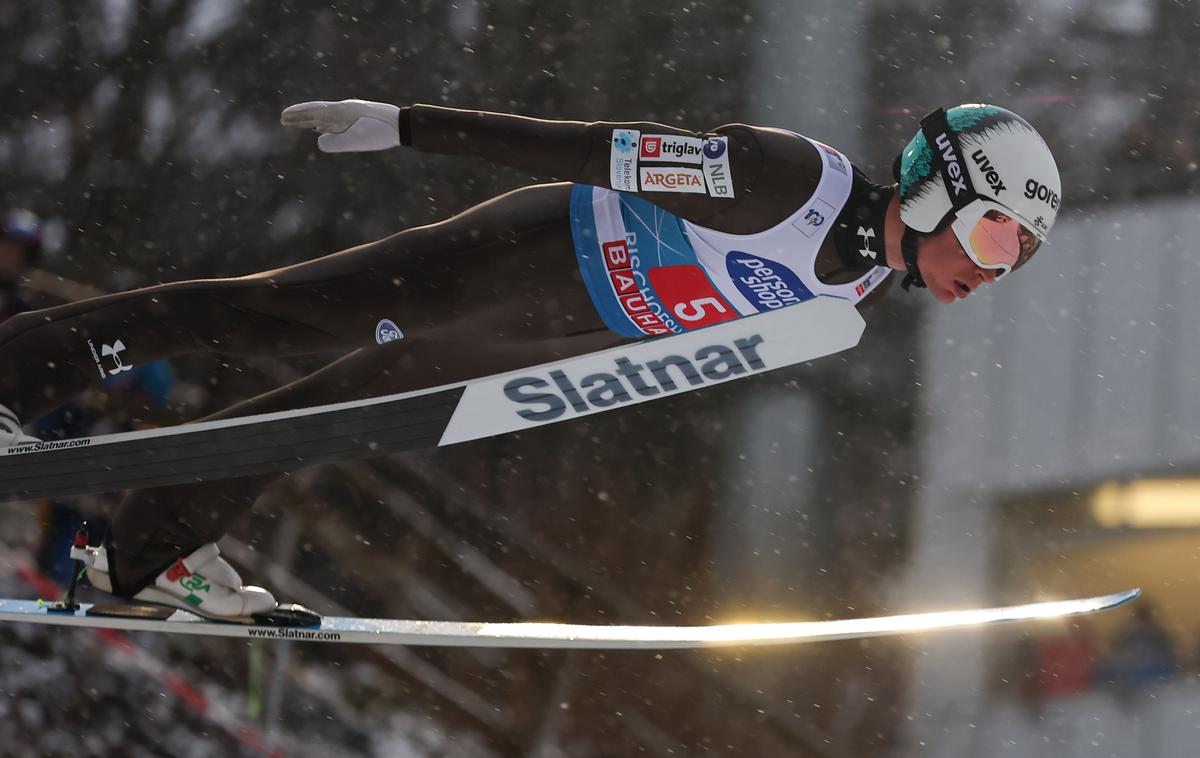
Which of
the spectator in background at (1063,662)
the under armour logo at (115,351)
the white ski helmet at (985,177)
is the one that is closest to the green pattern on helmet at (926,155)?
the white ski helmet at (985,177)

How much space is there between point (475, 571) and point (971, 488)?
2815mm

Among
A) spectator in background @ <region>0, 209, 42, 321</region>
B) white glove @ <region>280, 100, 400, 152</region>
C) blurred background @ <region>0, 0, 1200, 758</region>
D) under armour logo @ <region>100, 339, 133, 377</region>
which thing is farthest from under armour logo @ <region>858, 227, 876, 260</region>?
blurred background @ <region>0, 0, 1200, 758</region>

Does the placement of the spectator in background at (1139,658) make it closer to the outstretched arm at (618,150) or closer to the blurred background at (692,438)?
the blurred background at (692,438)

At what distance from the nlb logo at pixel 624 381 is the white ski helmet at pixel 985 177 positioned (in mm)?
397

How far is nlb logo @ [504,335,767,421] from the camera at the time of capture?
2.05 metres

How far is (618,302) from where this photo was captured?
2.02 m

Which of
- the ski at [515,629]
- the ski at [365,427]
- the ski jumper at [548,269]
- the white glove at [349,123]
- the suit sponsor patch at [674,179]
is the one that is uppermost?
the white glove at [349,123]

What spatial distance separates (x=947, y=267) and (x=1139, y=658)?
13.9 ft

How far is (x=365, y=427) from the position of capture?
216cm

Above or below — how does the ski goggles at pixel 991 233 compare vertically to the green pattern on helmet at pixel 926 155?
below

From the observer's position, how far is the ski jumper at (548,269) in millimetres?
→ 1798

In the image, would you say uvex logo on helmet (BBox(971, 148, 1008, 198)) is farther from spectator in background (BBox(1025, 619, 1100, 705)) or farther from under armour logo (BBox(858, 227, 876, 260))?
spectator in background (BBox(1025, 619, 1100, 705))

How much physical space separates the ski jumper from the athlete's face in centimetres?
8

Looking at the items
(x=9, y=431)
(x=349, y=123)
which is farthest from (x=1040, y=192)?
(x=9, y=431)
